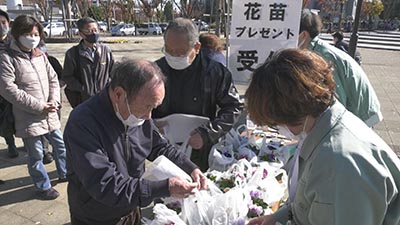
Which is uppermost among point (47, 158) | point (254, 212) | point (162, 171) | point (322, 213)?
point (322, 213)

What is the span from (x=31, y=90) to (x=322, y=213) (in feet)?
9.93

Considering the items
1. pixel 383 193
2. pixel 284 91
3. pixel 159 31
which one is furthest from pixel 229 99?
pixel 159 31

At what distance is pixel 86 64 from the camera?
3.72m

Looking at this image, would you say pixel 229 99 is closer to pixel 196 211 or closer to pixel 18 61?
pixel 196 211

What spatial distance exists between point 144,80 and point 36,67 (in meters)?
2.28

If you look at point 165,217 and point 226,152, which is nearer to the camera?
point 165,217

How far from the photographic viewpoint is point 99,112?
61.4 inches

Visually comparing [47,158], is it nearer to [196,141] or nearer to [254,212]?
[196,141]

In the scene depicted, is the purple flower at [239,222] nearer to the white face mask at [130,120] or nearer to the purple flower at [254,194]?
the purple flower at [254,194]

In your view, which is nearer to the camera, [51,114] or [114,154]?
[114,154]

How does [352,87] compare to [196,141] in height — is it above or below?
above

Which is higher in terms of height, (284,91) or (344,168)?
(284,91)

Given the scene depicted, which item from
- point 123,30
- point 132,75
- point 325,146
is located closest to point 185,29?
point 132,75

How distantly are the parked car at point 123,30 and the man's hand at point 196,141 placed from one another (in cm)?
3199
